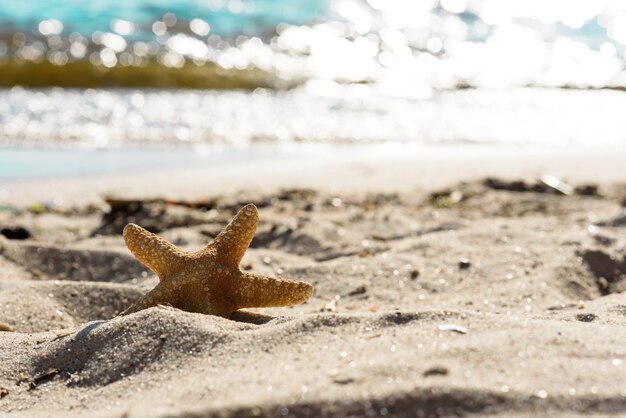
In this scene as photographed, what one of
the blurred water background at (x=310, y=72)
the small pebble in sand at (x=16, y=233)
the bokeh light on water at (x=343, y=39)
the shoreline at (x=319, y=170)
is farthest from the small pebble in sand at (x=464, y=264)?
the bokeh light on water at (x=343, y=39)

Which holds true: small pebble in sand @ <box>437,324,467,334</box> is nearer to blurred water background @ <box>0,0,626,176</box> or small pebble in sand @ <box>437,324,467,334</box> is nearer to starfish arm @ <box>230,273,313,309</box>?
starfish arm @ <box>230,273,313,309</box>

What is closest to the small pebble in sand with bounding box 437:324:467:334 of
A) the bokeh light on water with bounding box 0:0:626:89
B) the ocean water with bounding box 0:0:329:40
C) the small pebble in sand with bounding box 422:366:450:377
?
the small pebble in sand with bounding box 422:366:450:377

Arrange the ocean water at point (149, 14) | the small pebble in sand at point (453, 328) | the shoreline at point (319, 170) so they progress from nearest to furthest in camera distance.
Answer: the small pebble in sand at point (453, 328) → the shoreline at point (319, 170) → the ocean water at point (149, 14)

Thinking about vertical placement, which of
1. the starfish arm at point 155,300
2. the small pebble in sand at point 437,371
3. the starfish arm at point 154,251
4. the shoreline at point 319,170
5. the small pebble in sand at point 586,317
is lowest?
the shoreline at point 319,170

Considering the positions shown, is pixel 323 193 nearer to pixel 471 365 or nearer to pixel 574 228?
pixel 574 228

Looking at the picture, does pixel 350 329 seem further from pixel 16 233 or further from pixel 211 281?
pixel 16 233

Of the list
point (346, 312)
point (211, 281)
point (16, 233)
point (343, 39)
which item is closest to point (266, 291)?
point (211, 281)

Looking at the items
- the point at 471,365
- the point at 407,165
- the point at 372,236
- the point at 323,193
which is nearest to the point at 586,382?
the point at 471,365

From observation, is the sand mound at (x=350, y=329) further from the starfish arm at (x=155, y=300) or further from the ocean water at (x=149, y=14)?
the ocean water at (x=149, y=14)
